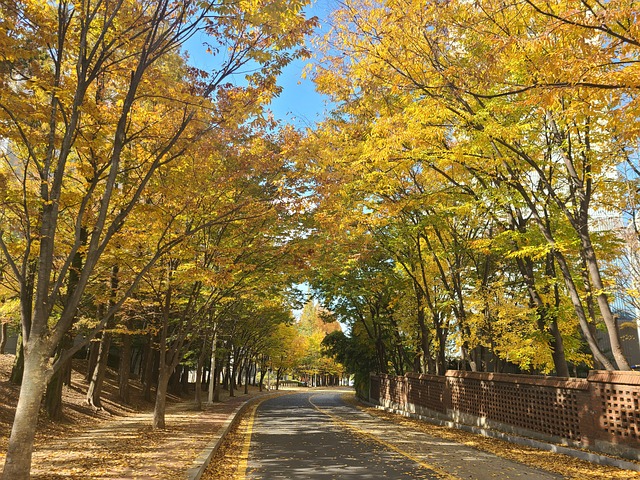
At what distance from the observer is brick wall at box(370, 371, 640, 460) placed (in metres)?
9.12

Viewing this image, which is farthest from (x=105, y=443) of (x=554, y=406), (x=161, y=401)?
(x=554, y=406)

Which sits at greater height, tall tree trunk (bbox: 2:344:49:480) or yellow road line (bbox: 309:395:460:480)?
tall tree trunk (bbox: 2:344:49:480)

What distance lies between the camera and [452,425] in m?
16.2

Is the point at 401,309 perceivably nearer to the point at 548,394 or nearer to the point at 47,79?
the point at 548,394

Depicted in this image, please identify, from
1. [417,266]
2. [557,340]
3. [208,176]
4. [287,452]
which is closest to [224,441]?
[287,452]

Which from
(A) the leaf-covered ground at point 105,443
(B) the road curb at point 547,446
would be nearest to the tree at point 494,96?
(B) the road curb at point 547,446

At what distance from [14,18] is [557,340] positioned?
14752mm

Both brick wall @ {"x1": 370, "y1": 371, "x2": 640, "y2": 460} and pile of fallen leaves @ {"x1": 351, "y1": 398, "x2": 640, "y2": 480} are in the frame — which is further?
brick wall @ {"x1": 370, "y1": 371, "x2": 640, "y2": 460}

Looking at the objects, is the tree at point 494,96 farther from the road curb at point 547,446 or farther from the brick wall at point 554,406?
the road curb at point 547,446

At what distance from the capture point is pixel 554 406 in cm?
1132

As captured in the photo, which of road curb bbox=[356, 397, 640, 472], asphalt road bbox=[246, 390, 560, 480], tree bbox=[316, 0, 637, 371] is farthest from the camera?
road curb bbox=[356, 397, 640, 472]

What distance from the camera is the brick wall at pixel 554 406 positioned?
29.9 feet

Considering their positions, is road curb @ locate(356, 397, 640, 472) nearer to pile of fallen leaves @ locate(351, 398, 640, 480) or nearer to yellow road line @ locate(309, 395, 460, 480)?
pile of fallen leaves @ locate(351, 398, 640, 480)

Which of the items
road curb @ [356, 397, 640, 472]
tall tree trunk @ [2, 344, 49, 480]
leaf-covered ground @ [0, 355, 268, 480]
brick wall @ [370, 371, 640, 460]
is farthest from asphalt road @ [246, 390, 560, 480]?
Answer: tall tree trunk @ [2, 344, 49, 480]
